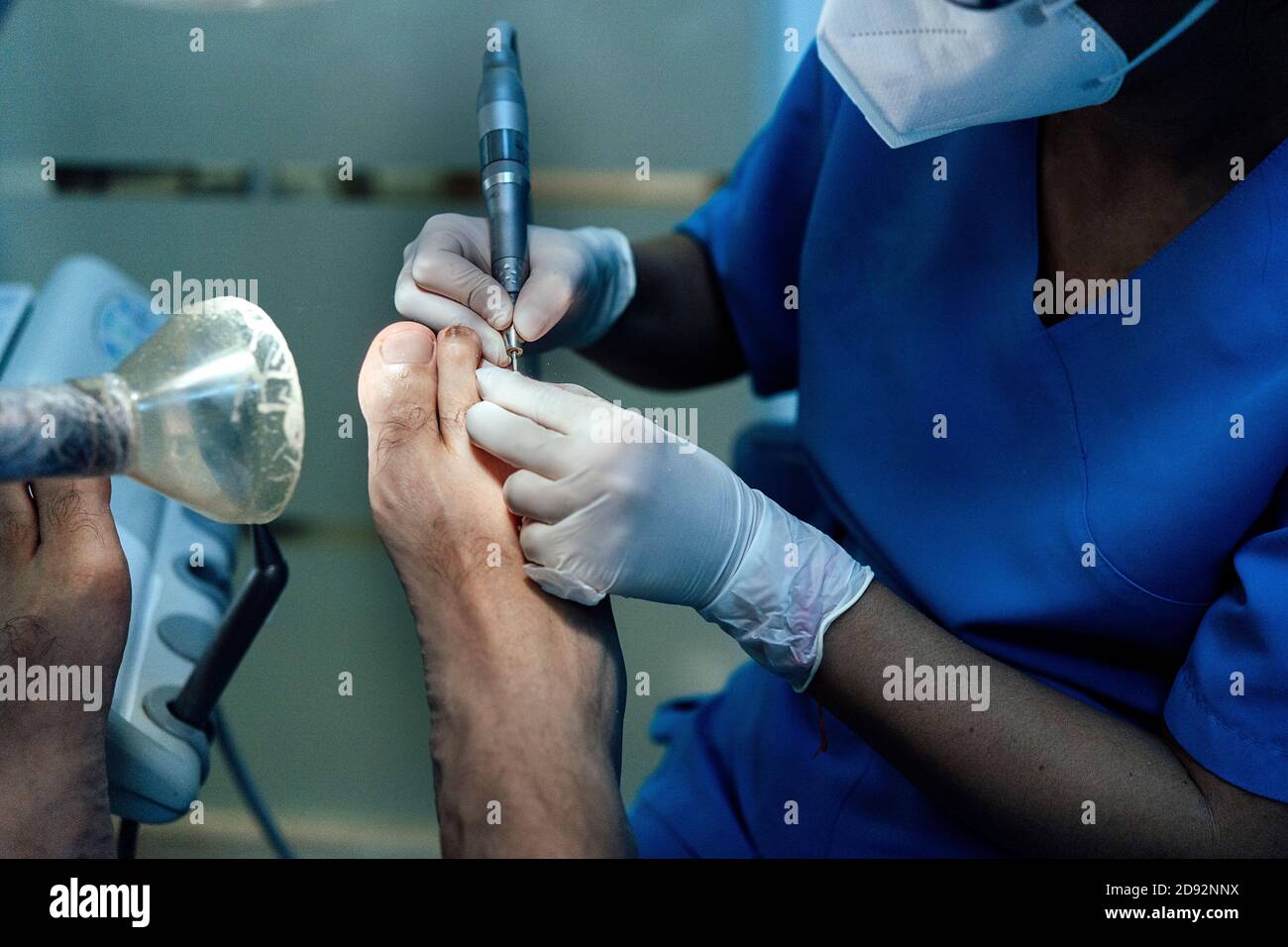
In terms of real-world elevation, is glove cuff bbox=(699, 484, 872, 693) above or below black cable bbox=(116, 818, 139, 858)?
above

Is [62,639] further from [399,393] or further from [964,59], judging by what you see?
[964,59]

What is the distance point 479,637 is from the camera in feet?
2.25

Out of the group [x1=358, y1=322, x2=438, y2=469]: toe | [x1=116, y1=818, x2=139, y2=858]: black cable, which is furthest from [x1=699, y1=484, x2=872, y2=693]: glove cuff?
[x1=116, y1=818, x2=139, y2=858]: black cable

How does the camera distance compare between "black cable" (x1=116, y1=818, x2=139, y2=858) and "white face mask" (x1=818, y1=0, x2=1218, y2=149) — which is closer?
"white face mask" (x1=818, y1=0, x2=1218, y2=149)

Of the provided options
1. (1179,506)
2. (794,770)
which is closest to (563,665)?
(794,770)

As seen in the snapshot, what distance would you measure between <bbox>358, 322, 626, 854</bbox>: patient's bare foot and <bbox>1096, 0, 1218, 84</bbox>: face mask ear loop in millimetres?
467

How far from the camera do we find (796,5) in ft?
3.56

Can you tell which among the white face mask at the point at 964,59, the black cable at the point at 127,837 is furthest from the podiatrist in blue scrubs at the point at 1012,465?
the black cable at the point at 127,837

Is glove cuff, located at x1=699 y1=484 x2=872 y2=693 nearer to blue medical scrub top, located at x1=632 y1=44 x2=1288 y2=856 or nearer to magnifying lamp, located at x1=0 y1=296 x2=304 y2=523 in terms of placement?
blue medical scrub top, located at x1=632 y1=44 x2=1288 y2=856

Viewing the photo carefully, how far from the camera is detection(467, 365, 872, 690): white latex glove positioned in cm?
66

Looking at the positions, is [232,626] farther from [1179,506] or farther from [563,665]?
[1179,506]

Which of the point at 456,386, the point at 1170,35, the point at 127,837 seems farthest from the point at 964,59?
the point at 127,837

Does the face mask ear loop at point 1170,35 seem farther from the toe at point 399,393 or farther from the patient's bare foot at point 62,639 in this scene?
the patient's bare foot at point 62,639

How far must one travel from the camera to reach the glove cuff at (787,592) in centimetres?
70
